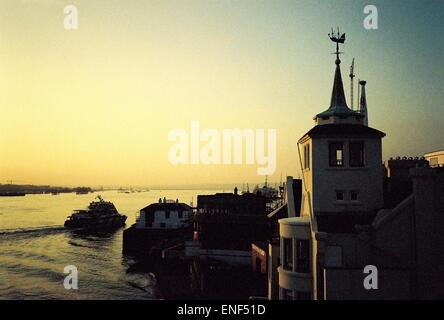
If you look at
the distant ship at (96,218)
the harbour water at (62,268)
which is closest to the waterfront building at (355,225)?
the harbour water at (62,268)

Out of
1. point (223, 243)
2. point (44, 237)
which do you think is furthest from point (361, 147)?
point (44, 237)

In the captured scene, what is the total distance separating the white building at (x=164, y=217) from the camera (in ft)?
242

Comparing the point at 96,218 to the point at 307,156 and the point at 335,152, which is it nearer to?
the point at 307,156

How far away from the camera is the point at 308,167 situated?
20469 mm

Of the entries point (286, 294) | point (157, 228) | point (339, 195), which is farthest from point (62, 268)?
point (339, 195)

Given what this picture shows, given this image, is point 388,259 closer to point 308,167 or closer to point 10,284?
point 308,167

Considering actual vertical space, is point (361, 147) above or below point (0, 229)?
above

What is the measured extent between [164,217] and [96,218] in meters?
41.6

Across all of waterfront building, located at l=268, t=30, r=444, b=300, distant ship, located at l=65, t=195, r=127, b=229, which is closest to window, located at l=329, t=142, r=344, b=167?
waterfront building, located at l=268, t=30, r=444, b=300

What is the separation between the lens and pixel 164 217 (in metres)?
75.3

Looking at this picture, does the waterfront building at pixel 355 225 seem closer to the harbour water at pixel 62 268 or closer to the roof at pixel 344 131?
the roof at pixel 344 131

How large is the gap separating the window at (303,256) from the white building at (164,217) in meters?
57.7
